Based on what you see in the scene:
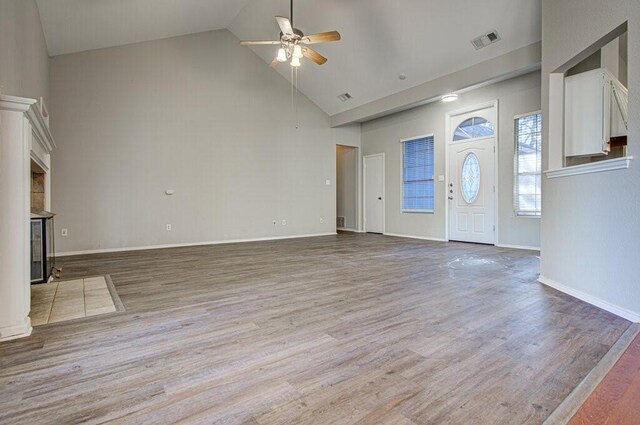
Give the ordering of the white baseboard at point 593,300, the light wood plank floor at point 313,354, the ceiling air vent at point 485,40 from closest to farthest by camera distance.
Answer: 1. the light wood plank floor at point 313,354
2. the white baseboard at point 593,300
3. the ceiling air vent at point 485,40

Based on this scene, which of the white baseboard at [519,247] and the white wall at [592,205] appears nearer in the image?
the white wall at [592,205]

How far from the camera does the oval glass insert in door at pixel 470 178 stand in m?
6.20

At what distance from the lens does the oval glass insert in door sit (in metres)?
6.20

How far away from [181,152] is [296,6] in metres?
3.39

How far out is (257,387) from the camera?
1.51 metres

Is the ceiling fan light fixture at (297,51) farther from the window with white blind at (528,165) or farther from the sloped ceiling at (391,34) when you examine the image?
the window with white blind at (528,165)

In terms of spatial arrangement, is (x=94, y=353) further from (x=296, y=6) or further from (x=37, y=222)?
(x=296, y=6)

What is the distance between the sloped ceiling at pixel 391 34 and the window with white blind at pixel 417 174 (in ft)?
4.35

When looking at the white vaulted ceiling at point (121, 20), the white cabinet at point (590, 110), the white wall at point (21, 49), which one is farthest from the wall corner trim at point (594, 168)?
the white vaulted ceiling at point (121, 20)

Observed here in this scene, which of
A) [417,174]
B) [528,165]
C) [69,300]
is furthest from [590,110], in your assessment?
[69,300]

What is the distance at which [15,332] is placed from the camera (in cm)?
208

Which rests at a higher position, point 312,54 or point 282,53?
point 312,54

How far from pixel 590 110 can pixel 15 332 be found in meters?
4.94

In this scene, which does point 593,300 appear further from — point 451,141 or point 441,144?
point 441,144
